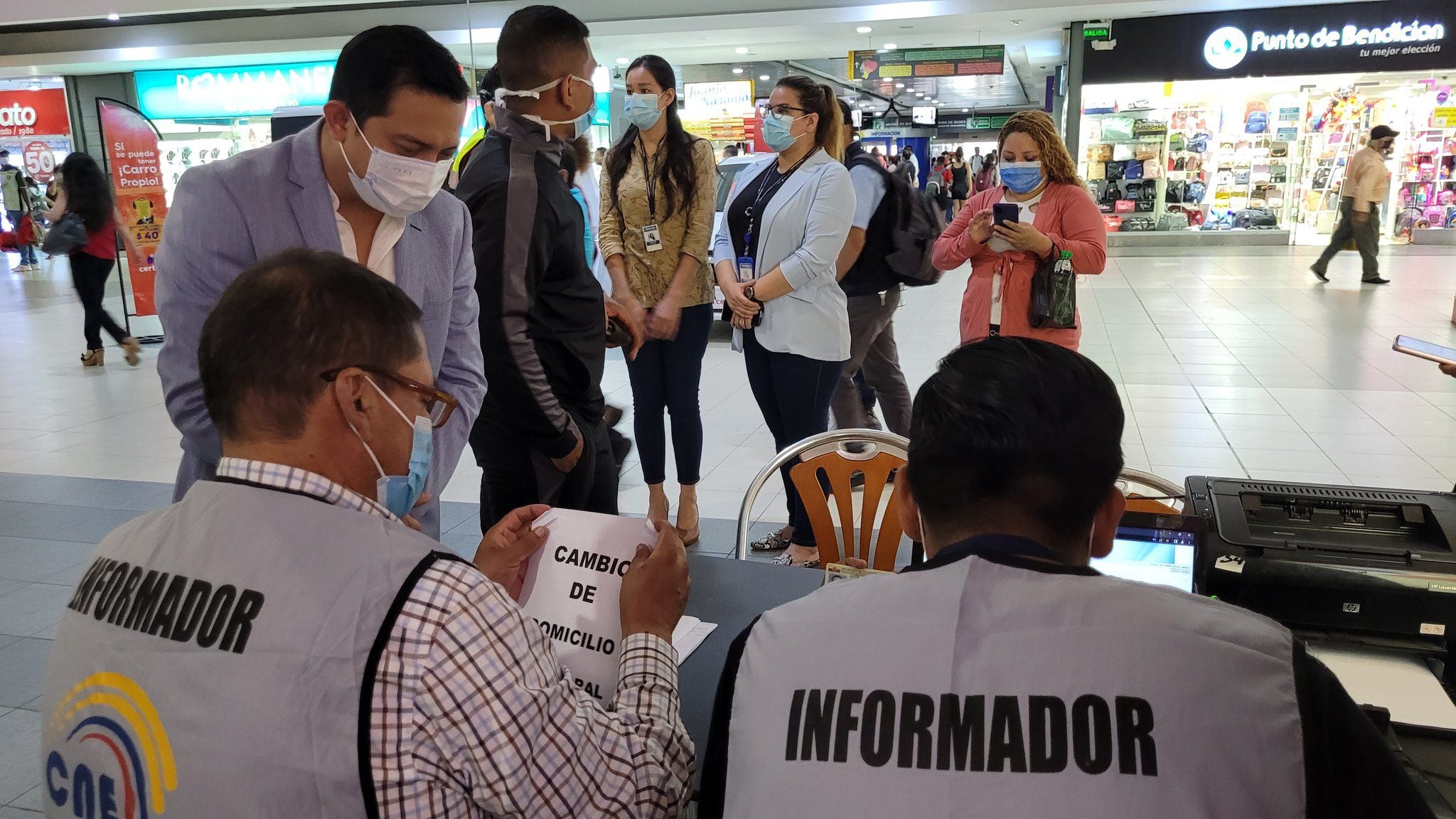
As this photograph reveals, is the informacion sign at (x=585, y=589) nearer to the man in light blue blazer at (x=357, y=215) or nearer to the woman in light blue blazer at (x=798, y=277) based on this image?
the man in light blue blazer at (x=357, y=215)

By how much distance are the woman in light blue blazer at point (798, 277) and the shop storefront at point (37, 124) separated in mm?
17204

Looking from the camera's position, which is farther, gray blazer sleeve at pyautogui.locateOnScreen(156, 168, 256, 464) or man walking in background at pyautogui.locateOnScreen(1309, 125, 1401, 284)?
man walking in background at pyautogui.locateOnScreen(1309, 125, 1401, 284)

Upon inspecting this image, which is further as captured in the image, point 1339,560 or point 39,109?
point 39,109

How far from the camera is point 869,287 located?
3.84 meters

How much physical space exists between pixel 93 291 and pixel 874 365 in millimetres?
Answer: 6277

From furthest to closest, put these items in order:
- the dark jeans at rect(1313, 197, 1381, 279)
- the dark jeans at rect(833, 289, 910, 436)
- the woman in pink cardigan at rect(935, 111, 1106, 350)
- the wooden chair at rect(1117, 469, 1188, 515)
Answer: the dark jeans at rect(1313, 197, 1381, 279) < the dark jeans at rect(833, 289, 910, 436) < the woman in pink cardigan at rect(935, 111, 1106, 350) < the wooden chair at rect(1117, 469, 1188, 515)

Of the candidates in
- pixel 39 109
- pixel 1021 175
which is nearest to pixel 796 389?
pixel 1021 175

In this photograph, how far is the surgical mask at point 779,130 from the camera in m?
3.30

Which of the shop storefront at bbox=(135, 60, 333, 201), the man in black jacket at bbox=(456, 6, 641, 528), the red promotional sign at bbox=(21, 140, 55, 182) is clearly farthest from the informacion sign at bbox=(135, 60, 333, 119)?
the man in black jacket at bbox=(456, 6, 641, 528)

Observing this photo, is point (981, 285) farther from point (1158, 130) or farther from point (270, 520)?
point (1158, 130)

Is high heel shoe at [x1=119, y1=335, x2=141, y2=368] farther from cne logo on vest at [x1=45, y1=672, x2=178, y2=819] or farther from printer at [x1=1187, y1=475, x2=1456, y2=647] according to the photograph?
printer at [x1=1187, y1=475, x2=1456, y2=647]

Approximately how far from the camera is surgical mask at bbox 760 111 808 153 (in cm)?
330

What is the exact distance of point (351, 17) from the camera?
1080 cm

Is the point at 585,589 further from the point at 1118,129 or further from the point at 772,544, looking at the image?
the point at 1118,129
